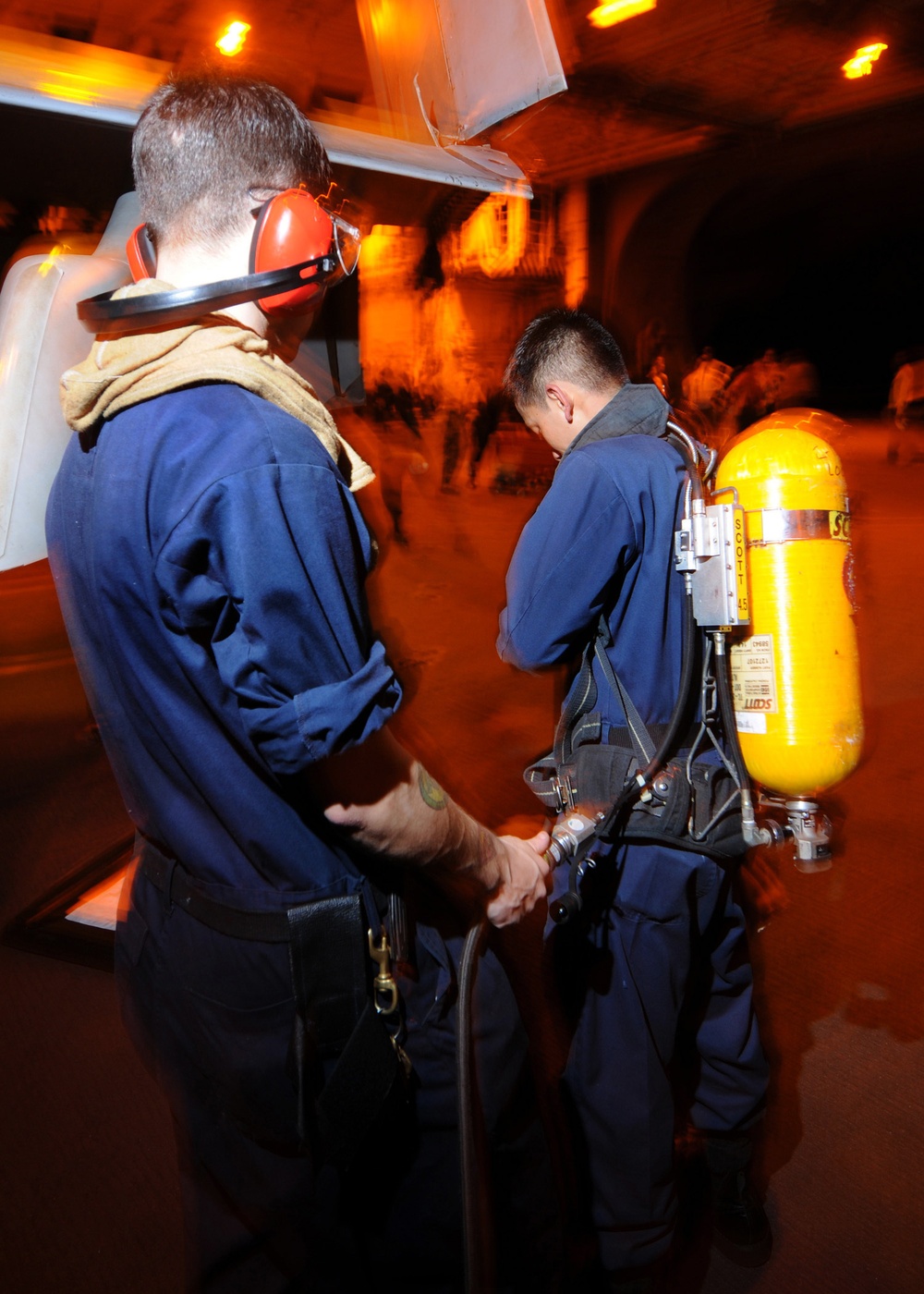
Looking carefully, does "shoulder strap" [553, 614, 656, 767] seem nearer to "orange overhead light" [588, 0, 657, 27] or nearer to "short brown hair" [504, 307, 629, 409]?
"short brown hair" [504, 307, 629, 409]

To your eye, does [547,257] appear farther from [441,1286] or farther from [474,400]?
[441,1286]

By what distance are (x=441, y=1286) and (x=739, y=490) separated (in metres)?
1.55

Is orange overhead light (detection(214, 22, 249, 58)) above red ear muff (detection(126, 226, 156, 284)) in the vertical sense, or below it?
above

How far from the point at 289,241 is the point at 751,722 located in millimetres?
1265

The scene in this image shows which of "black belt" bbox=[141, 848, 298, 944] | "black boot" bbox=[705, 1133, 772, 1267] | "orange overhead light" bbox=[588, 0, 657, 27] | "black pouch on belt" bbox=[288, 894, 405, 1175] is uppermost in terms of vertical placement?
"orange overhead light" bbox=[588, 0, 657, 27]

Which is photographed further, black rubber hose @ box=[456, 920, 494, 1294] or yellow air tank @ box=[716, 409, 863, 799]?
yellow air tank @ box=[716, 409, 863, 799]

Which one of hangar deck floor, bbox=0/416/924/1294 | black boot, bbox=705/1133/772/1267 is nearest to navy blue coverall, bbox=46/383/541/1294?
hangar deck floor, bbox=0/416/924/1294

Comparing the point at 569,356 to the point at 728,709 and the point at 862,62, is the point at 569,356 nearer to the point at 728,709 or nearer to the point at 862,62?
the point at 728,709

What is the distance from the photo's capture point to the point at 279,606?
1055mm

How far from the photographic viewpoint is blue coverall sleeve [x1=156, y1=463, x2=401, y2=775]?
41.2 inches

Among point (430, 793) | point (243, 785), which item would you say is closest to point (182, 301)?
point (243, 785)

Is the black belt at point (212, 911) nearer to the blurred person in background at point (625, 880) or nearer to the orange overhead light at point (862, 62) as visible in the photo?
the blurred person in background at point (625, 880)

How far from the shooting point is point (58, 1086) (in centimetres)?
275

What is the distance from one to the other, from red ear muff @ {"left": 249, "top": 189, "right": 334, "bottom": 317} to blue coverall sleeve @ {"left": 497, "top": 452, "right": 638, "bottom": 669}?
30.7 inches
